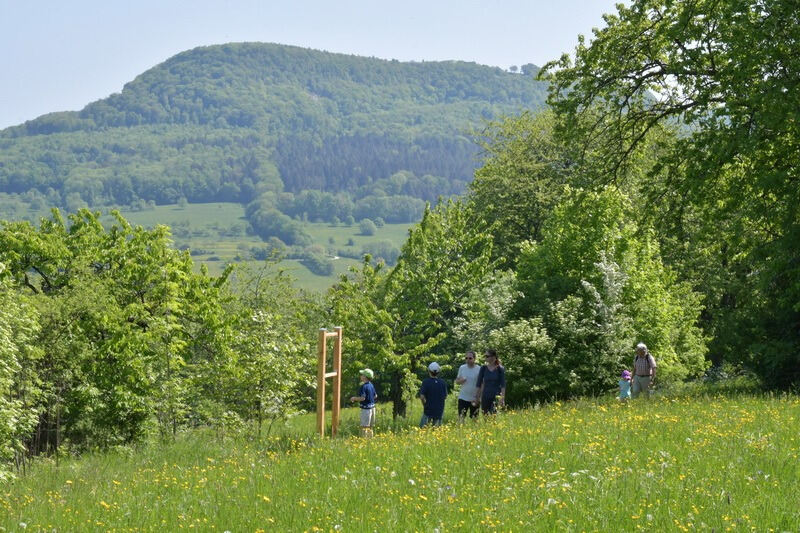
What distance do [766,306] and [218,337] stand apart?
16.4 m

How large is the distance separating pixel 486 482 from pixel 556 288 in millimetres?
17001

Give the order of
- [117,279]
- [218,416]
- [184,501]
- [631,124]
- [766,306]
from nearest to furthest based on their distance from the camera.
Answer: [184,501], [766,306], [631,124], [218,416], [117,279]

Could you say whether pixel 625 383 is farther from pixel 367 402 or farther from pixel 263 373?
pixel 263 373

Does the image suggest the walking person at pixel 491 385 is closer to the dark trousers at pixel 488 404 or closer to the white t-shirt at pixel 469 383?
the dark trousers at pixel 488 404

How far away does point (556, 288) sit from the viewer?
26.7 metres

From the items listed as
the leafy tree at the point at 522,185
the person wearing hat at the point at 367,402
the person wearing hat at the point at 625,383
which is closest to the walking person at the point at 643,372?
the person wearing hat at the point at 625,383

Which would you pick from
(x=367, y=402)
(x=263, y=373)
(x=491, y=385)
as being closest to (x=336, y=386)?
(x=367, y=402)

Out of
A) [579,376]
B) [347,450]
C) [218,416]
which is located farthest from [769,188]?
[218,416]

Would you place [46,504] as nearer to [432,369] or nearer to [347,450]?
[347,450]

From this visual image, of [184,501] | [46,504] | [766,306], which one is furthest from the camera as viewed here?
[766,306]

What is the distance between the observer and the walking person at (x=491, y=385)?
1770 cm

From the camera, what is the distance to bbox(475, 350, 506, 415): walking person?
17.7 meters

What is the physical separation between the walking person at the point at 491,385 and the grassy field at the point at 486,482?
2.24 metres

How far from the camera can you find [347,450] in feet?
44.2
